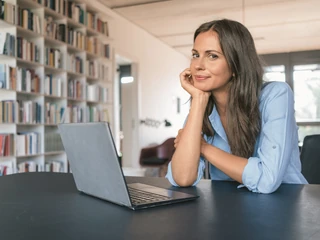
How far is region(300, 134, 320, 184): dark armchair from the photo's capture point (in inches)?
61.8

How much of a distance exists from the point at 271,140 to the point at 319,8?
19.6 ft

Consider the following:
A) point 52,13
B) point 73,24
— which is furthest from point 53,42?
point 73,24

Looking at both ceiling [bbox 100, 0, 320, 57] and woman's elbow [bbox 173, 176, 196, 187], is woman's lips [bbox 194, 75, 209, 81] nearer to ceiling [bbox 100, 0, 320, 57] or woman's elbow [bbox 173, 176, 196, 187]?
woman's elbow [bbox 173, 176, 196, 187]

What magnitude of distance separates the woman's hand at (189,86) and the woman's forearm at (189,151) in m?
0.05

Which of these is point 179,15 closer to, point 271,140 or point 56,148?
point 56,148

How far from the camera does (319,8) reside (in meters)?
6.29

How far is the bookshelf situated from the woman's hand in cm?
269

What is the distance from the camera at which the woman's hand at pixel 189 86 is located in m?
1.39

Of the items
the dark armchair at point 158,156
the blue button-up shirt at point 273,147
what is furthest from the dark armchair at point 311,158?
the dark armchair at point 158,156

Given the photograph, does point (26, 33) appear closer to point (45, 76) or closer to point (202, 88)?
point (45, 76)

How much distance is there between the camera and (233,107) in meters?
1.37

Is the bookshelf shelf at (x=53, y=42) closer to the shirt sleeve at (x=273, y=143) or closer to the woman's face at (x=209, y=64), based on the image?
the woman's face at (x=209, y=64)

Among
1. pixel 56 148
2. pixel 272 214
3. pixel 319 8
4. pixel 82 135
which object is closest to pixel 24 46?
pixel 56 148

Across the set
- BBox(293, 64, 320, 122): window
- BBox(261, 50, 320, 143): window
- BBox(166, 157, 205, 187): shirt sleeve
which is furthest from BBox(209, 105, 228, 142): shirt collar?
BBox(293, 64, 320, 122): window
